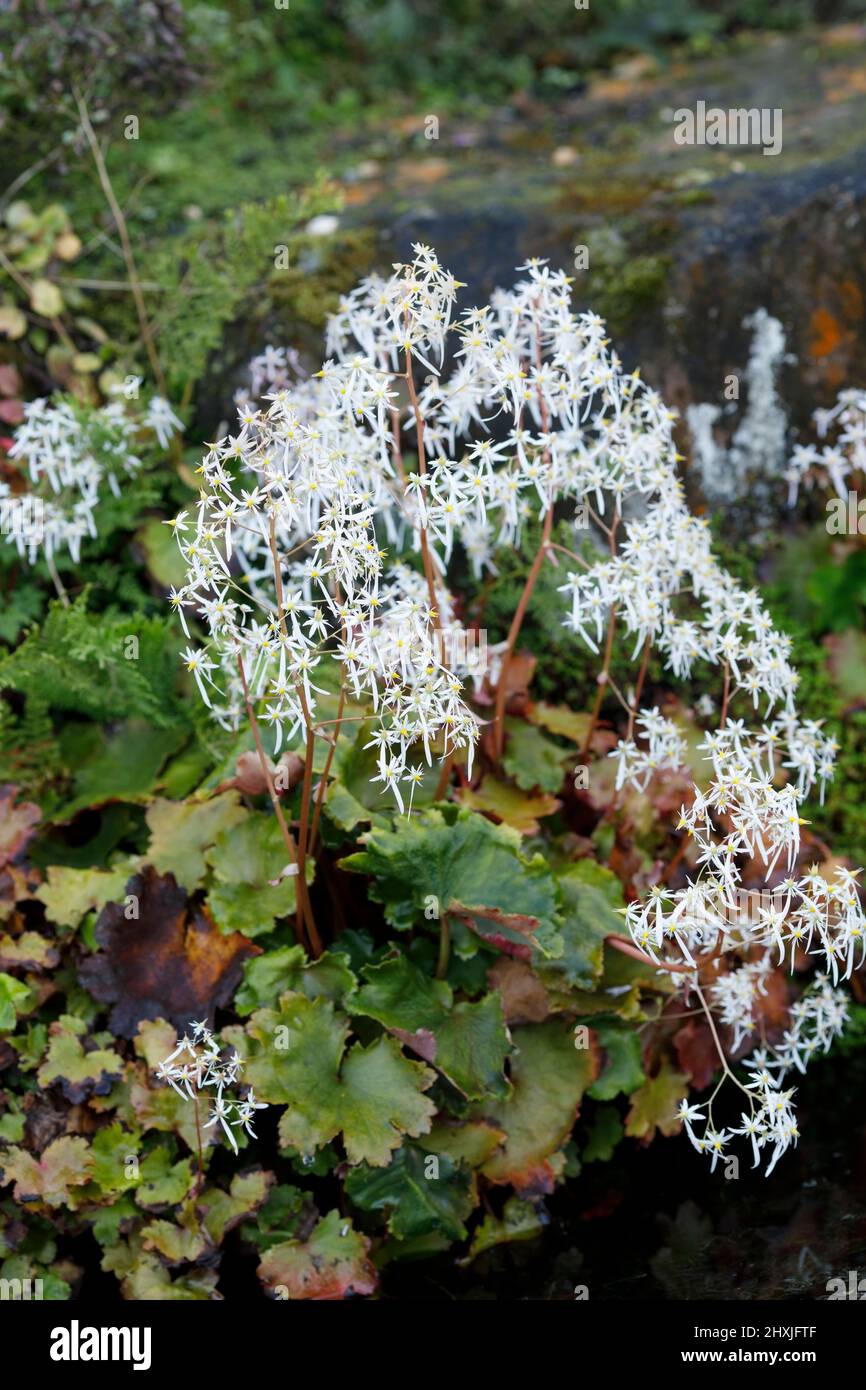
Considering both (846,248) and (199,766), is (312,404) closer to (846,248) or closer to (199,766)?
(199,766)

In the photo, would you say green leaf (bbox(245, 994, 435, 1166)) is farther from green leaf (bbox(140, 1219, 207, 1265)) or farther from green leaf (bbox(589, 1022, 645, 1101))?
green leaf (bbox(589, 1022, 645, 1101))

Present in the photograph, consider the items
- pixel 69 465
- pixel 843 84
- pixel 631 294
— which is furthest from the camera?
pixel 843 84

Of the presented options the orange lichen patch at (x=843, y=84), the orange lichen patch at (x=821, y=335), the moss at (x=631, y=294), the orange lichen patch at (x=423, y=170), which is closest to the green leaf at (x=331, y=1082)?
the moss at (x=631, y=294)

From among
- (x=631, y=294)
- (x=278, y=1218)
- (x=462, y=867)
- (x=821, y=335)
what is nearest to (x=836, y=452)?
(x=821, y=335)

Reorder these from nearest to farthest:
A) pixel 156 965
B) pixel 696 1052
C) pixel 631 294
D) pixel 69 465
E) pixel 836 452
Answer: pixel 156 965 → pixel 696 1052 → pixel 69 465 → pixel 836 452 → pixel 631 294

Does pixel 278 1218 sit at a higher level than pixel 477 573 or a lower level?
lower

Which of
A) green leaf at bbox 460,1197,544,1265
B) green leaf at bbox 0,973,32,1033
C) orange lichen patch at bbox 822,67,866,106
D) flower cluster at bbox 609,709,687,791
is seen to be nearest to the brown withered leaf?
green leaf at bbox 0,973,32,1033

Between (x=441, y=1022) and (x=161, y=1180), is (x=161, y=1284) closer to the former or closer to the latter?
(x=161, y=1180)

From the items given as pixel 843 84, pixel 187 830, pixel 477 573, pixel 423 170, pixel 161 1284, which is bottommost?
pixel 161 1284
